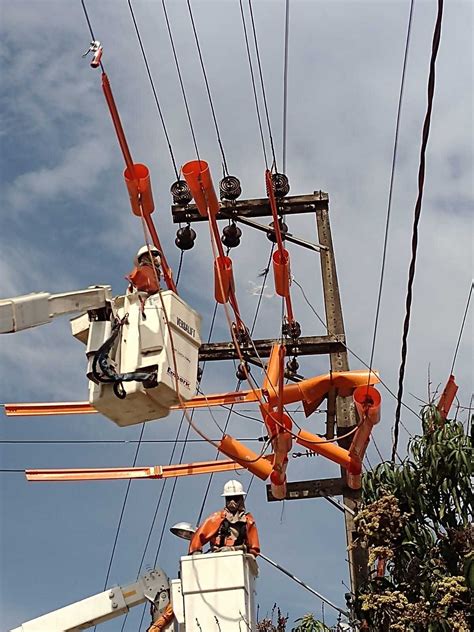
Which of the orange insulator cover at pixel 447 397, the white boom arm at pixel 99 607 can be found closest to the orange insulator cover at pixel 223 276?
the orange insulator cover at pixel 447 397

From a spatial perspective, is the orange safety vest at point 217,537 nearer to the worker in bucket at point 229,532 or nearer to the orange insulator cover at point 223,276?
the worker in bucket at point 229,532

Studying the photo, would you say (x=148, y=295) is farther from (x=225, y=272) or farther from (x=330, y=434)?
(x=330, y=434)

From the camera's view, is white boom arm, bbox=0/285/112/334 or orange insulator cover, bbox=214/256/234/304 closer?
white boom arm, bbox=0/285/112/334

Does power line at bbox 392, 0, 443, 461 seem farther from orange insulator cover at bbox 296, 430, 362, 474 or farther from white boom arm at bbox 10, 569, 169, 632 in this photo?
white boom arm at bbox 10, 569, 169, 632

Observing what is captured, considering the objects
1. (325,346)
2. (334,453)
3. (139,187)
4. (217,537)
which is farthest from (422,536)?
(139,187)

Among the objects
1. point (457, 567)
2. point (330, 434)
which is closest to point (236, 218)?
point (330, 434)

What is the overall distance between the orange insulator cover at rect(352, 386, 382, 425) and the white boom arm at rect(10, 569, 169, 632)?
3.69m

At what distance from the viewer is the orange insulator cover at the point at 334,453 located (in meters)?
9.80

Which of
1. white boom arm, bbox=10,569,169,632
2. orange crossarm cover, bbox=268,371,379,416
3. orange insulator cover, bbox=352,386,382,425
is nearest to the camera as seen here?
orange insulator cover, bbox=352,386,382,425

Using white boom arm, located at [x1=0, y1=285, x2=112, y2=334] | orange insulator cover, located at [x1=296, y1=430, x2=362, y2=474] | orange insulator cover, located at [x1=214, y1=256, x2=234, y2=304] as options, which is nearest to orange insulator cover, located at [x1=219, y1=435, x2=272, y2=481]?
orange insulator cover, located at [x1=296, y1=430, x2=362, y2=474]

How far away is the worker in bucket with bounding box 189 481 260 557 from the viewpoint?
10016mm

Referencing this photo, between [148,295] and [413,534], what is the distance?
11.4 feet

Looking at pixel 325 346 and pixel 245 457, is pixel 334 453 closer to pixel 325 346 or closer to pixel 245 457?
pixel 245 457

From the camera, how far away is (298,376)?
12188mm
